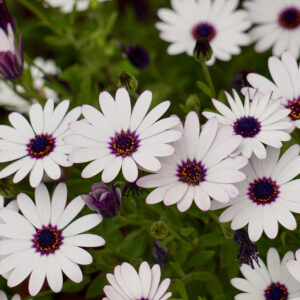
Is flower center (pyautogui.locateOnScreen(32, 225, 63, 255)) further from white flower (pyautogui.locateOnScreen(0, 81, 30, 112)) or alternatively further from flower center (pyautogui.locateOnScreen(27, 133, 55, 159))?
white flower (pyautogui.locateOnScreen(0, 81, 30, 112))

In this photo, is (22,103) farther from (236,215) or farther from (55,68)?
(236,215)

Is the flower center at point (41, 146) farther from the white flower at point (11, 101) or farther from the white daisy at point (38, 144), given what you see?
the white flower at point (11, 101)

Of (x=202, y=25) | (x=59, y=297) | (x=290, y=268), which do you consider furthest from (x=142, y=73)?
(x=290, y=268)

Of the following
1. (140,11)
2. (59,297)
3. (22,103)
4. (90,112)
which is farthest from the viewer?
(140,11)

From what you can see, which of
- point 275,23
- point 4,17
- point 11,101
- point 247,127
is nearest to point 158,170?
point 247,127

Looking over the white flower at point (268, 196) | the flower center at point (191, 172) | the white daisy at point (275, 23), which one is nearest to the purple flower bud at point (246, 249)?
the white flower at point (268, 196)

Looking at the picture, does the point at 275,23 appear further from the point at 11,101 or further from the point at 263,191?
the point at 11,101

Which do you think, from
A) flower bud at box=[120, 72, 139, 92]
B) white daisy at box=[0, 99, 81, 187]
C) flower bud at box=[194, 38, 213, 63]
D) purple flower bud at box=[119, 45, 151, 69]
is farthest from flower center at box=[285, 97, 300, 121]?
purple flower bud at box=[119, 45, 151, 69]

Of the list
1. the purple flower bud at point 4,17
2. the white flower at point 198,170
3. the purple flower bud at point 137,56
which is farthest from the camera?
the purple flower bud at point 137,56
